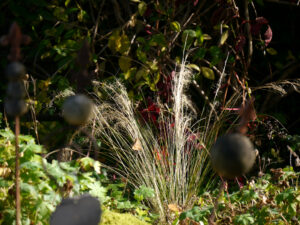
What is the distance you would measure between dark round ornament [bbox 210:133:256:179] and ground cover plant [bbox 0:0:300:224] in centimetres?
135

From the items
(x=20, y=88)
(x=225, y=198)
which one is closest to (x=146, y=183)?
(x=225, y=198)

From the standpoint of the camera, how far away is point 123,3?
3662mm

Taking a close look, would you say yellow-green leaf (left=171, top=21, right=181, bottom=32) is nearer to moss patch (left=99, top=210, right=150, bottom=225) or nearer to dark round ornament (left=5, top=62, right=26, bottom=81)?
moss patch (left=99, top=210, right=150, bottom=225)

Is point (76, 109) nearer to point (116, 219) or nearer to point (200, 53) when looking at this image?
point (116, 219)

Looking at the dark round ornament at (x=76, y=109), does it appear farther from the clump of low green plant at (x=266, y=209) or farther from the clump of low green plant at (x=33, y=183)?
the clump of low green plant at (x=266, y=209)

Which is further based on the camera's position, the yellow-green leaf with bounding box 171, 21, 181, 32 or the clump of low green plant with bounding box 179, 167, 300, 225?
the yellow-green leaf with bounding box 171, 21, 181, 32

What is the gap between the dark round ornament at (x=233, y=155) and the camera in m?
0.67

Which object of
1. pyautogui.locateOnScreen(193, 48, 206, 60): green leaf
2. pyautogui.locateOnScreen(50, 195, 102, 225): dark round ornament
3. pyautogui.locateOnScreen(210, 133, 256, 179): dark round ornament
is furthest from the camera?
pyautogui.locateOnScreen(193, 48, 206, 60): green leaf

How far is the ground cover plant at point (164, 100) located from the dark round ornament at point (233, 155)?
1353 mm

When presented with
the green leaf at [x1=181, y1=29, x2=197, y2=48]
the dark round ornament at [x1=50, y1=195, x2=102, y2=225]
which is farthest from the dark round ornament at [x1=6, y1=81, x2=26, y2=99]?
the green leaf at [x1=181, y1=29, x2=197, y2=48]

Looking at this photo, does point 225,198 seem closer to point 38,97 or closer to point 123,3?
point 38,97

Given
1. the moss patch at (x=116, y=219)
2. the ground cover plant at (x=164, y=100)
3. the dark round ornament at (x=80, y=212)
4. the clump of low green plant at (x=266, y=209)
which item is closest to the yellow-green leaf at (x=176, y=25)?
the ground cover plant at (x=164, y=100)

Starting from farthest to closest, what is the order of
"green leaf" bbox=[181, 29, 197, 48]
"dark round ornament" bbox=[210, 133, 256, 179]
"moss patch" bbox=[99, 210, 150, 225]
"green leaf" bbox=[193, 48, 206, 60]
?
"green leaf" bbox=[193, 48, 206, 60]
"green leaf" bbox=[181, 29, 197, 48]
"moss patch" bbox=[99, 210, 150, 225]
"dark round ornament" bbox=[210, 133, 256, 179]

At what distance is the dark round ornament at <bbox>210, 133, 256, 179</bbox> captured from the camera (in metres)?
0.67
